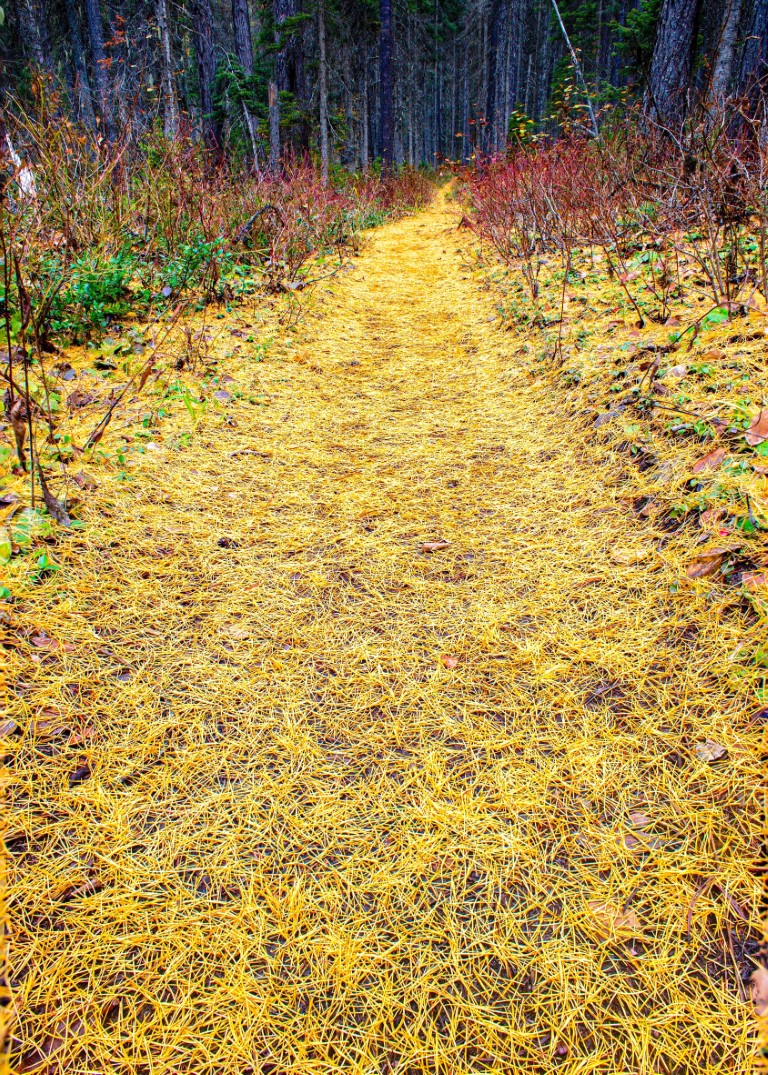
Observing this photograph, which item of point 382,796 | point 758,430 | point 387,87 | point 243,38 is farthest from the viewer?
point 387,87

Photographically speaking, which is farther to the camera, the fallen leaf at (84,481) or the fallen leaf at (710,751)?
the fallen leaf at (84,481)

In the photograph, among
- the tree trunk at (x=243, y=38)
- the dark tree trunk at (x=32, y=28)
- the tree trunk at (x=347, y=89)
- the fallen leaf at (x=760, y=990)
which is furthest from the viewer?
the tree trunk at (x=347, y=89)

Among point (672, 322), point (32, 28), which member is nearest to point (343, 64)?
point (32, 28)

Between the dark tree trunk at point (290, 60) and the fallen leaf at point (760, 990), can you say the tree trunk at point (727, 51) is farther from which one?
the dark tree trunk at point (290, 60)

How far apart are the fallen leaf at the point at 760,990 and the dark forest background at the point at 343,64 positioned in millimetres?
2488

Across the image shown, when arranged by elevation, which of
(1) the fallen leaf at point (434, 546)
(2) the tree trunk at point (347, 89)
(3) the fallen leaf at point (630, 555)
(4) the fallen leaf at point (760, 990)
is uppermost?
(2) the tree trunk at point (347, 89)

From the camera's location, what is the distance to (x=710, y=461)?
2.36 m

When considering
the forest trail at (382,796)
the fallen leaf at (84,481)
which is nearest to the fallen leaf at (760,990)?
the forest trail at (382,796)

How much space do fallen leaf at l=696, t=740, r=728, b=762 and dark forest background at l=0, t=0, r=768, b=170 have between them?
7.83 feet

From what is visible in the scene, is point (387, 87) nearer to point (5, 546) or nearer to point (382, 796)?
point (5, 546)

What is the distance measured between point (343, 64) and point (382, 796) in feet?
74.1

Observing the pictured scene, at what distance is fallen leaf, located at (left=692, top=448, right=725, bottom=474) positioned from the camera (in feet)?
7.64

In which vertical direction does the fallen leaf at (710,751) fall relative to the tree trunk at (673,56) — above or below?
below

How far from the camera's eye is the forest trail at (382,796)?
112 cm
